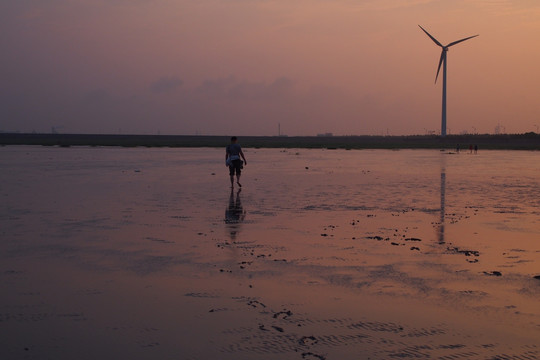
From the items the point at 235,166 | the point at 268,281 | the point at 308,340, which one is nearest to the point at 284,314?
the point at 308,340

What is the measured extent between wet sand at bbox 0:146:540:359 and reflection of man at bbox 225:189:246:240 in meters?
0.08

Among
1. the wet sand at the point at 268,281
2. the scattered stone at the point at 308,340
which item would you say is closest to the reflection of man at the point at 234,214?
the wet sand at the point at 268,281

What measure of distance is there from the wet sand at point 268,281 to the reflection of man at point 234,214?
3.0 inches

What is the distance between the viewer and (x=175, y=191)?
83.5ft

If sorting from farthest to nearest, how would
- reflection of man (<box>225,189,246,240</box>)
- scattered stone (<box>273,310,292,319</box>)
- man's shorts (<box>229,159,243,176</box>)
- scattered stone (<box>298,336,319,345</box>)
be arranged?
1. man's shorts (<box>229,159,243,176</box>)
2. reflection of man (<box>225,189,246,240</box>)
3. scattered stone (<box>273,310,292,319</box>)
4. scattered stone (<box>298,336,319,345</box>)

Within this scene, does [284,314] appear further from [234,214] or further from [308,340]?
[234,214]

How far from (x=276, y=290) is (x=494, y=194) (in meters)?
18.2

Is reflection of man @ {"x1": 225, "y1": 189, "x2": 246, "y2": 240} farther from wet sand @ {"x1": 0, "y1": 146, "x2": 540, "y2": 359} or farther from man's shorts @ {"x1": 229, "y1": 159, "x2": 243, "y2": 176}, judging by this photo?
man's shorts @ {"x1": 229, "y1": 159, "x2": 243, "y2": 176}

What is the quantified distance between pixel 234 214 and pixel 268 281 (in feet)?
28.2

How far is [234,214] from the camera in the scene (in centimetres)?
1823

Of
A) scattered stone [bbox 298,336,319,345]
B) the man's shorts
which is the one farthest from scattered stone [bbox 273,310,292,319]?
the man's shorts

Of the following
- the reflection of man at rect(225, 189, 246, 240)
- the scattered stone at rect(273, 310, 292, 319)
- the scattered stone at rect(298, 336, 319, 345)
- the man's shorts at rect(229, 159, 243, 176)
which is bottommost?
the scattered stone at rect(298, 336, 319, 345)

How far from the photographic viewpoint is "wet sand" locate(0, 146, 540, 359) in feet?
22.5

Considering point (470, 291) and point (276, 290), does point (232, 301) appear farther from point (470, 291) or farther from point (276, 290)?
point (470, 291)
